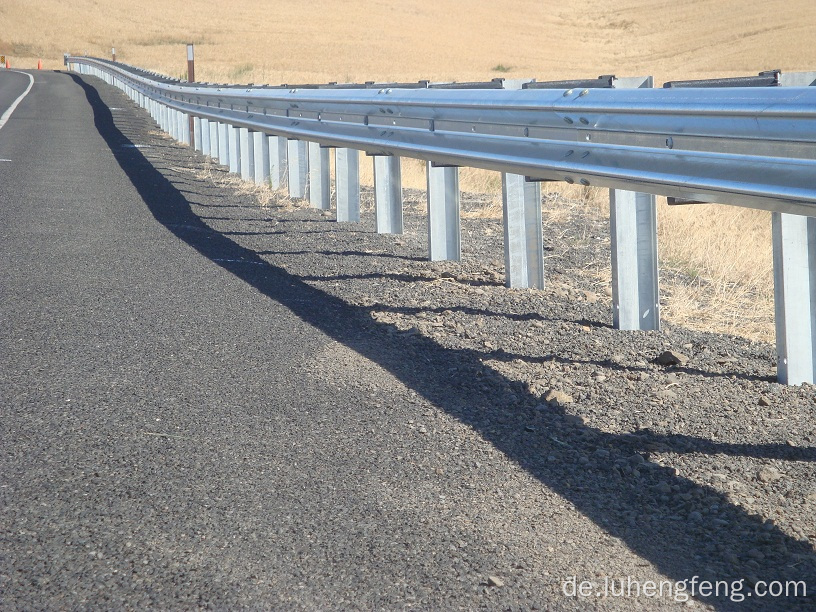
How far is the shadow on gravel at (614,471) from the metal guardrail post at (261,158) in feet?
23.7

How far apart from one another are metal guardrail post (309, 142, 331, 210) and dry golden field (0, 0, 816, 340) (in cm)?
3273

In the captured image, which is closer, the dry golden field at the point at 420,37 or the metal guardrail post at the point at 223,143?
the metal guardrail post at the point at 223,143

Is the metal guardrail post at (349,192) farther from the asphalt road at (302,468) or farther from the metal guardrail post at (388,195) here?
the asphalt road at (302,468)

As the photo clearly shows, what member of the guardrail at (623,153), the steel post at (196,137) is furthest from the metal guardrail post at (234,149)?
the guardrail at (623,153)

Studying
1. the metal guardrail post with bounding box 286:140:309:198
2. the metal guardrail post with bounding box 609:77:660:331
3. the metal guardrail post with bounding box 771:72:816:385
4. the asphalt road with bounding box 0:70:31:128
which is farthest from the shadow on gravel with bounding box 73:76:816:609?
the asphalt road with bounding box 0:70:31:128

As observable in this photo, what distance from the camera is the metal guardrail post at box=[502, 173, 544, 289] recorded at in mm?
6391

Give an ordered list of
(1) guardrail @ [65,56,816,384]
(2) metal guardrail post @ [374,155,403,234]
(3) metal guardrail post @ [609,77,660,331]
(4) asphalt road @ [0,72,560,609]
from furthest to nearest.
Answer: (2) metal guardrail post @ [374,155,403,234], (3) metal guardrail post @ [609,77,660,331], (1) guardrail @ [65,56,816,384], (4) asphalt road @ [0,72,560,609]

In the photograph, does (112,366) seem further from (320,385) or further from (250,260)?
(250,260)

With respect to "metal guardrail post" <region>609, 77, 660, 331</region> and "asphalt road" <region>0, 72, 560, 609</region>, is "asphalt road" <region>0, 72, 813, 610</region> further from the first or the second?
"metal guardrail post" <region>609, 77, 660, 331</region>

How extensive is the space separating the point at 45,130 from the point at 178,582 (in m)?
18.9

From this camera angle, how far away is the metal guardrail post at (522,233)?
21.0 ft

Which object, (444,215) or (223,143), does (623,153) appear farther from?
(223,143)

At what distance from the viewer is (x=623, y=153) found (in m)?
4.86

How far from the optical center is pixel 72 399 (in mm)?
4277
